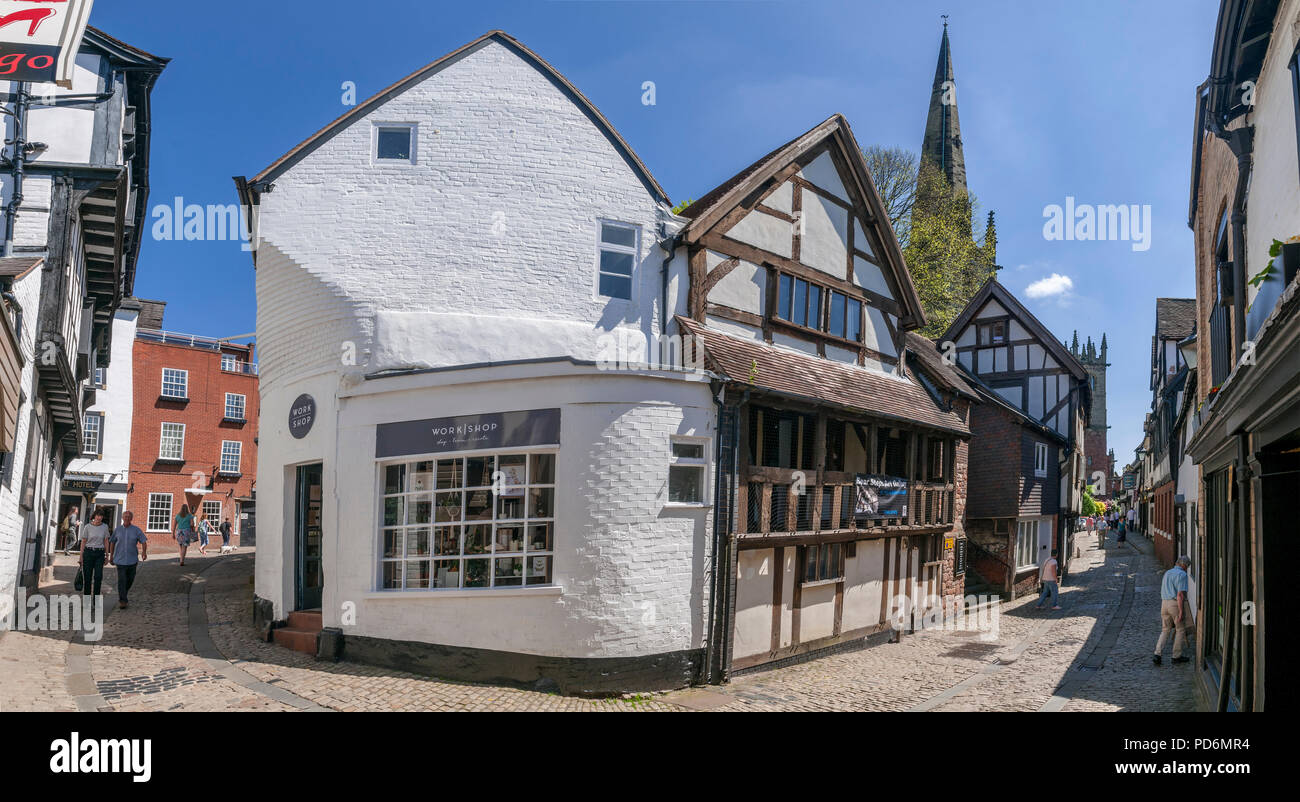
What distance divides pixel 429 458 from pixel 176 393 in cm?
2746

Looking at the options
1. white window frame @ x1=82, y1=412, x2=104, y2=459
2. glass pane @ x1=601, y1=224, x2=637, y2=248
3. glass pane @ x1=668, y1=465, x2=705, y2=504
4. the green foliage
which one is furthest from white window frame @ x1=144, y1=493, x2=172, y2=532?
the green foliage

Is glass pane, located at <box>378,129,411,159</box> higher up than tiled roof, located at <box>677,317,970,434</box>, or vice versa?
glass pane, located at <box>378,129,411,159</box>

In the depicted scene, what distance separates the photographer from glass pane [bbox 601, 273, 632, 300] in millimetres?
13242

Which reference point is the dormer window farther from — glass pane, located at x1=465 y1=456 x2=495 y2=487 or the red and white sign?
glass pane, located at x1=465 y1=456 x2=495 y2=487

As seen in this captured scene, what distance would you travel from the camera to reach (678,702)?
33.2 feet

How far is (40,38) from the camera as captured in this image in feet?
33.5

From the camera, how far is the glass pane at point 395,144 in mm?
13055

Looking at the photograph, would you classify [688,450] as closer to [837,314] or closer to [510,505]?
[510,505]

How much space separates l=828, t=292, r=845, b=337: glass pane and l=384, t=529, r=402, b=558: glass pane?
341 inches

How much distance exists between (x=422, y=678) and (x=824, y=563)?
6.65 m

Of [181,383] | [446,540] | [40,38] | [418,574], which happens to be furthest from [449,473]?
[181,383]

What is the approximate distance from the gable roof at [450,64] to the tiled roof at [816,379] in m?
2.73

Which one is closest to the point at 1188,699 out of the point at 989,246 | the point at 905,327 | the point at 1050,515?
the point at 905,327

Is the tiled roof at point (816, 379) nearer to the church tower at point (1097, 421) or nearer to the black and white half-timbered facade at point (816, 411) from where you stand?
the black and white half-timbered facade at point (816, 411)
